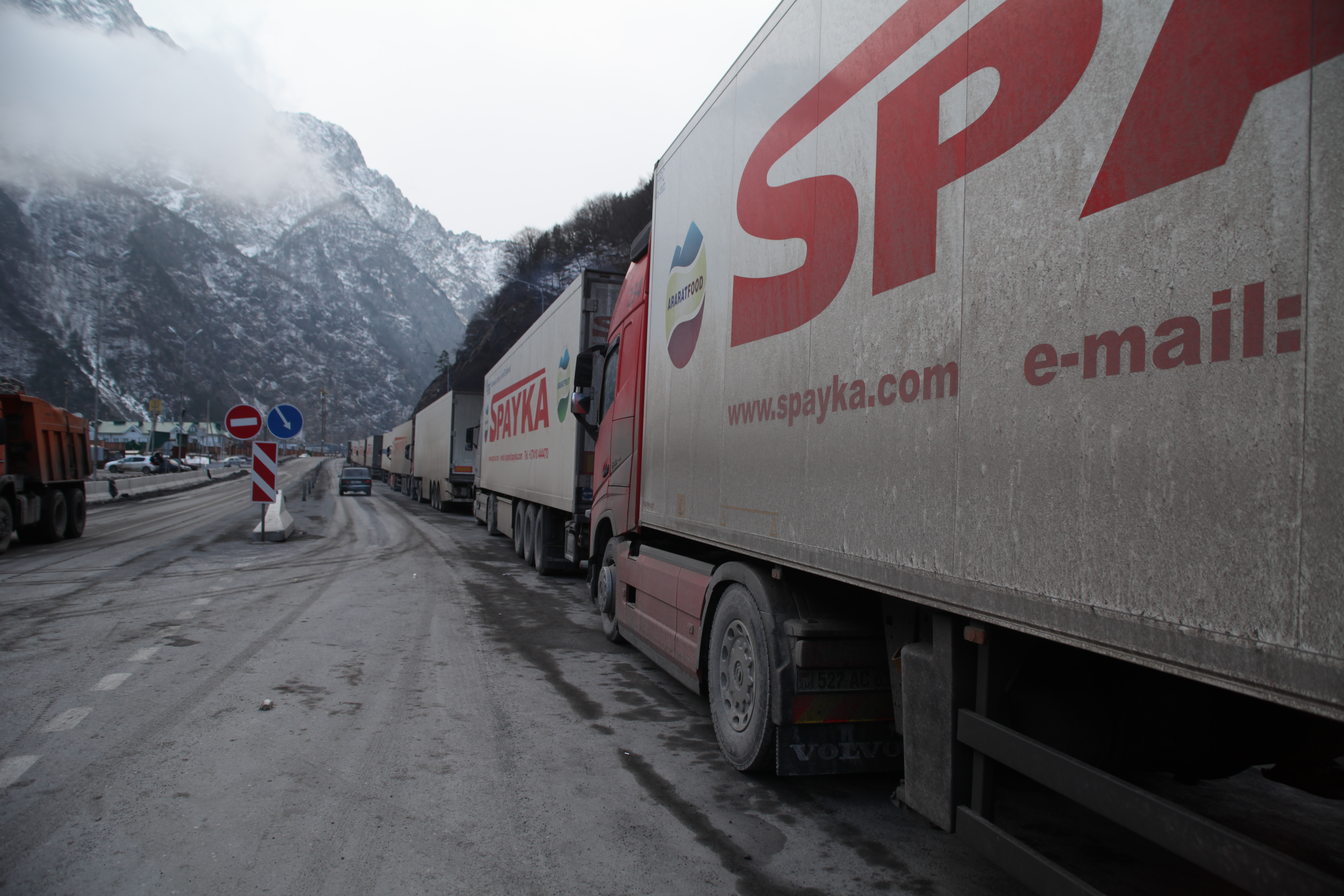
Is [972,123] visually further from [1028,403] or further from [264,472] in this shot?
[264,472]

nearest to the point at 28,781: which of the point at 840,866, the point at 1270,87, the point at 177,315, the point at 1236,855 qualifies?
the point at 840,866

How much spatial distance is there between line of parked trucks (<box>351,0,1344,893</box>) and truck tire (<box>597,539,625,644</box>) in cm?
234

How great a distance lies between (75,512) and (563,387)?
440 inches

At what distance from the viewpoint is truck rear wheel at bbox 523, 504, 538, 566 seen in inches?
485

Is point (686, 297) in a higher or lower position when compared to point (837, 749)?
higher

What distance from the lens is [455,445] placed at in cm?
2403

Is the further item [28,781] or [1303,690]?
[28,781]

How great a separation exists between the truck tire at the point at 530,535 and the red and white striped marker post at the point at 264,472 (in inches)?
195

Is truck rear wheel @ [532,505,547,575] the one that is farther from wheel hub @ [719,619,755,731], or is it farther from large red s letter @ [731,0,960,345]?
large red s letter @ [731,0,960,345]

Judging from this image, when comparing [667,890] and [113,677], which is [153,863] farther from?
[113,677]

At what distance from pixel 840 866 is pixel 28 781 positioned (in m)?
3.72

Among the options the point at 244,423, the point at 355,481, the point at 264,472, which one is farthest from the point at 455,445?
the point at 355,481

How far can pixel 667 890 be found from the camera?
2920 millimetres

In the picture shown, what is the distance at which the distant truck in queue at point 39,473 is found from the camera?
12.6 m
